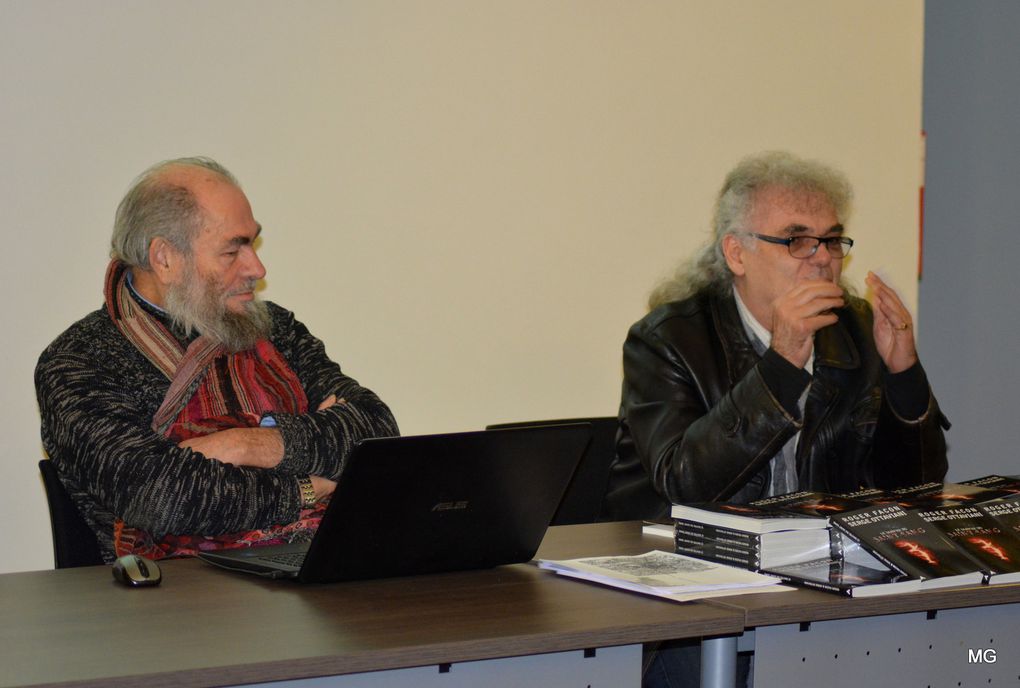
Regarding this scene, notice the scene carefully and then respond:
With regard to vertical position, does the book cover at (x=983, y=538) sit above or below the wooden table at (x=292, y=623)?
above

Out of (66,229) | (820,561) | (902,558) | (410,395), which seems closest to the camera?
(902,558)

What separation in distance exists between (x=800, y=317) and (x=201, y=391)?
4.14 feet

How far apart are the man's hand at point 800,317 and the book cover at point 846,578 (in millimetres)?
661

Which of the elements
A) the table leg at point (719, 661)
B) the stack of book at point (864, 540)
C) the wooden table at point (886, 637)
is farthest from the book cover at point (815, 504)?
the table leg at point (719, 661)

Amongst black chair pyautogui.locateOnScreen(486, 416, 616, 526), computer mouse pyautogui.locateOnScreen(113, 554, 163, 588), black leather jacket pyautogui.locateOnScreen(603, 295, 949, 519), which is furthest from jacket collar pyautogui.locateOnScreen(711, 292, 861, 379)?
computer mouse pyautogui.locateOnScreen(113, 554, 163, 588)

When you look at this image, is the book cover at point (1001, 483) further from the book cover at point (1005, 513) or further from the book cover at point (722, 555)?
the book cover at point (722, 555)

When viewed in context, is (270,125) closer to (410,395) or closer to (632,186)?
(410,395)

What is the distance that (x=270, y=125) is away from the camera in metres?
3.13

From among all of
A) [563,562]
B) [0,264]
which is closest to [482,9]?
[0,264]

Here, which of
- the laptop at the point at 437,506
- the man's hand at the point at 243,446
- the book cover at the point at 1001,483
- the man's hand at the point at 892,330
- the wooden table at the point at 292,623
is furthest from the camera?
the man's hand at the point at 892,330

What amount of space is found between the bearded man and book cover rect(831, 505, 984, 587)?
1063mm

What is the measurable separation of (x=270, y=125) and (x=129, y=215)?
550 millimetres

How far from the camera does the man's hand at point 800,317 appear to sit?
2525mm

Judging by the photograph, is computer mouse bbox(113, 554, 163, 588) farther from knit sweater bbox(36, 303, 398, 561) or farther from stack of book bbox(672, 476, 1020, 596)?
stack of book bbox(672, 476, 1020, 596)
